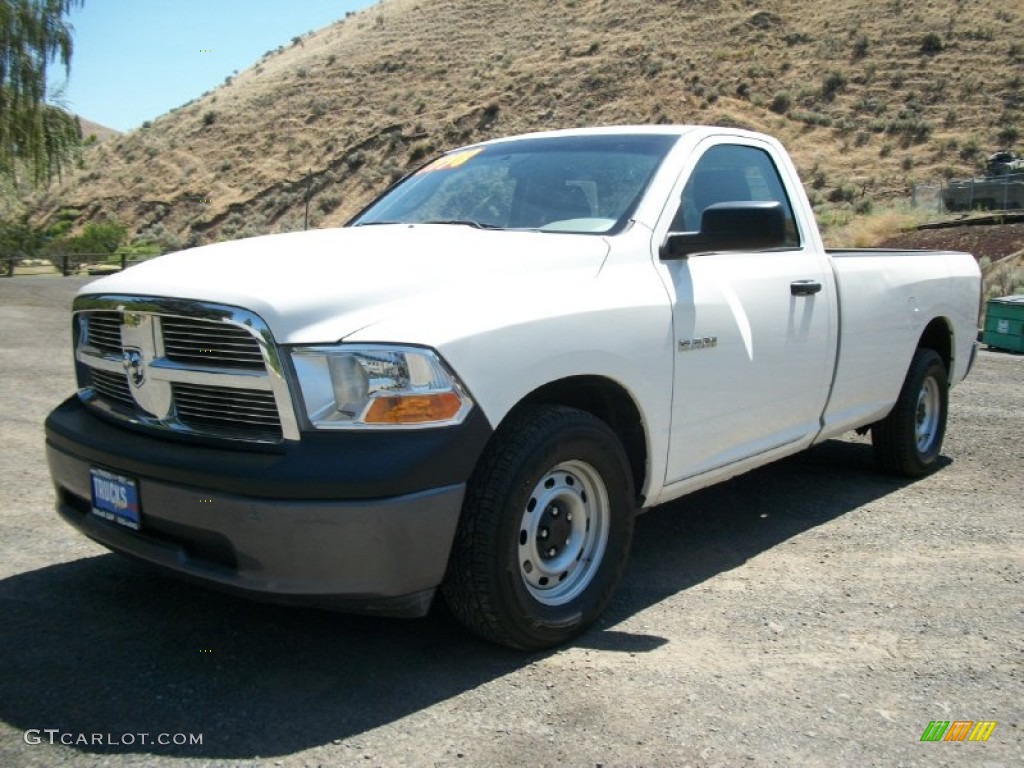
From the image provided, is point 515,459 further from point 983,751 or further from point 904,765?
point 983,751

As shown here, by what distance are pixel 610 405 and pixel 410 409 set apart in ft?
3.72

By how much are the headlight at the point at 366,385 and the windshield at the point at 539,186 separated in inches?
52.5

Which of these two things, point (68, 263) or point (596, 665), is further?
point (68, 263)

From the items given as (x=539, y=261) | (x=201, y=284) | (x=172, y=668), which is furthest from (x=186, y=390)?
(x=539, y=261)

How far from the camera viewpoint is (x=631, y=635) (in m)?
3.77

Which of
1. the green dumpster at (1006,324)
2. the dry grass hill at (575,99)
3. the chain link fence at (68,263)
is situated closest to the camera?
the green dumpster at (1006,324)

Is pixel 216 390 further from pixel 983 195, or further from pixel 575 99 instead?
pixel 575 99

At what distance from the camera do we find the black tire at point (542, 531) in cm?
326

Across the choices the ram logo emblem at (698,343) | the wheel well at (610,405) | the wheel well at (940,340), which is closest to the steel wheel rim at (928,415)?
the wheel well at (940,340)

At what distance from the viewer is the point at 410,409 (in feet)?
10.1

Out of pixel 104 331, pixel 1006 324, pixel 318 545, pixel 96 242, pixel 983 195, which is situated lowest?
pixel 1006 324

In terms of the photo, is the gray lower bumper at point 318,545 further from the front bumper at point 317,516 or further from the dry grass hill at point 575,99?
the dry grass hill at point 575,99

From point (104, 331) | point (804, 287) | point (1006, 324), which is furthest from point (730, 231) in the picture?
point (1006, 324)

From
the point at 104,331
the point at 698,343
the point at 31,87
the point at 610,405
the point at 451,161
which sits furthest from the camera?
the point at 31,87
